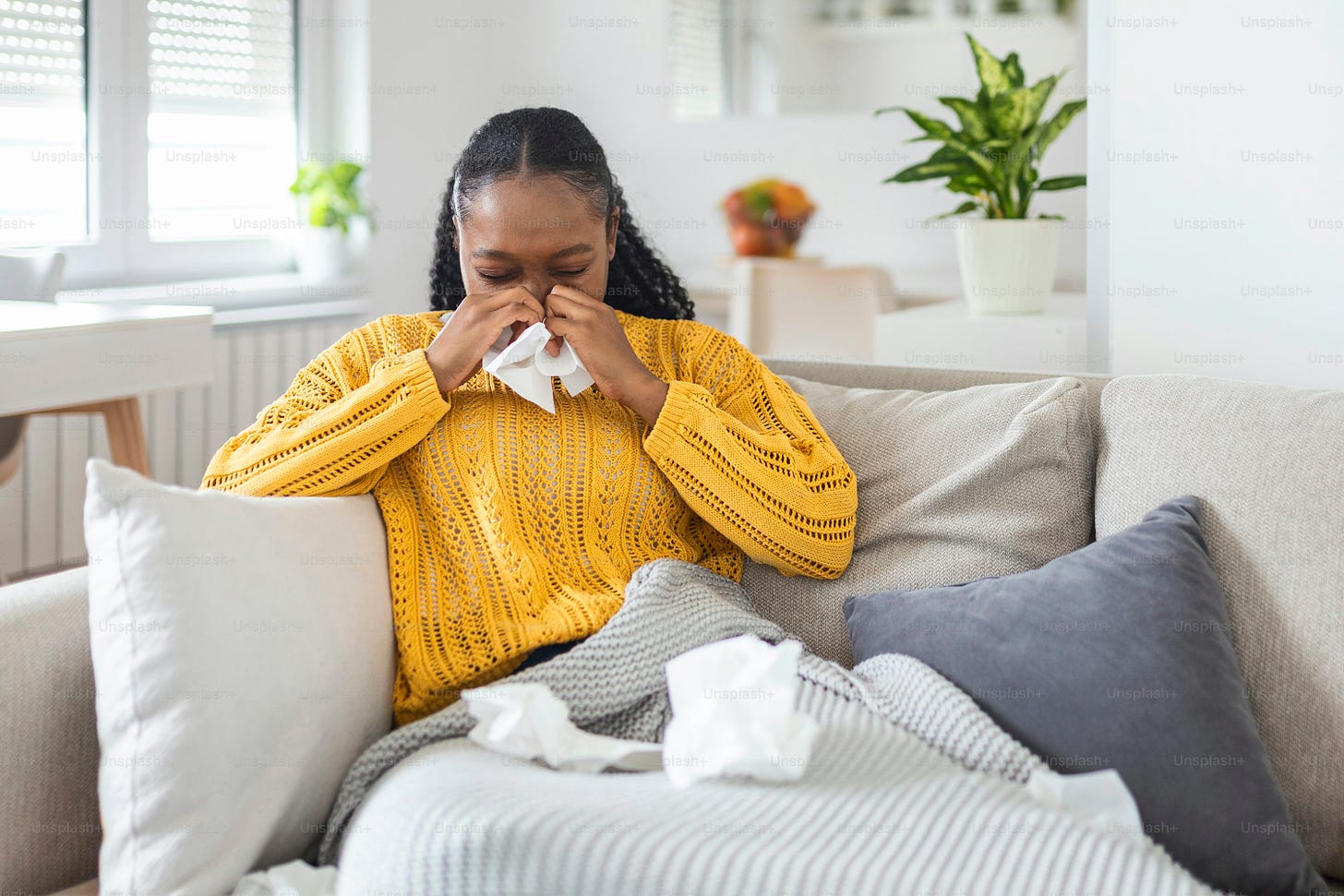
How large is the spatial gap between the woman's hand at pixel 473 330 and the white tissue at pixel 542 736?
0.41 m

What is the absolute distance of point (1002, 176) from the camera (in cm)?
223

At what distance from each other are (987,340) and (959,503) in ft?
2.99

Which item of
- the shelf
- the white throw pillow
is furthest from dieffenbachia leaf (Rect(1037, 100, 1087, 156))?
the shelf

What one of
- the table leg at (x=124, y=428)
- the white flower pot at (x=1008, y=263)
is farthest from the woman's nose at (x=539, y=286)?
the table leg at (x=124, y=428)

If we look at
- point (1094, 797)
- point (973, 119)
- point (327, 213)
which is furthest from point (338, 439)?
point (327, 213)

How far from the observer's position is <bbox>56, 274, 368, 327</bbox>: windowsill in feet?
10.8

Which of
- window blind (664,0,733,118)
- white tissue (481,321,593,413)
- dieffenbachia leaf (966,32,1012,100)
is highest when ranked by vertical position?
window blind (664,0,733,118)

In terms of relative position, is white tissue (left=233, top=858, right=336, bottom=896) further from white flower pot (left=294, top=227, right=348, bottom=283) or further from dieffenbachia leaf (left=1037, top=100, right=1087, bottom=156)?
Result: white flower pot (left=294, top=227, right=348, bottom=283)

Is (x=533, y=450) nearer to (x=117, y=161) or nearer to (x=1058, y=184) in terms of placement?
(x=1058, y=184)

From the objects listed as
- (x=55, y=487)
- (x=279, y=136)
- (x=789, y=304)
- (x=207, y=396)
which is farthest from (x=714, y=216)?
(x=55, y=487)

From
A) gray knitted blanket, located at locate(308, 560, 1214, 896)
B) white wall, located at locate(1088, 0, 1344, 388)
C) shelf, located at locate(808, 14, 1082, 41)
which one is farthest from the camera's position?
shelf, located at locate(808, 14, 1082, 41)

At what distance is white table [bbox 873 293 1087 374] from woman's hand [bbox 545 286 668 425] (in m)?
0.81

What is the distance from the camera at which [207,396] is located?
3.36 meters

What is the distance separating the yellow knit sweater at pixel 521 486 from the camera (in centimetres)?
131
